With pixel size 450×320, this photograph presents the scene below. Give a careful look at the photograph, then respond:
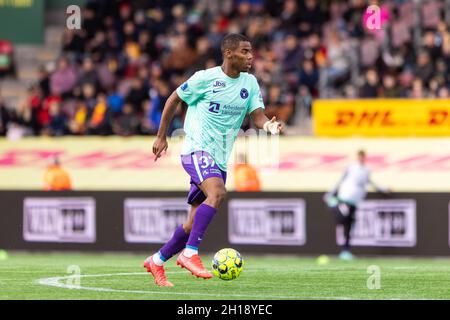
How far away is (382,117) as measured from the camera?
77.0 ft

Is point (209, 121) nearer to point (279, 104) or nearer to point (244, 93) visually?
point (244, 93)

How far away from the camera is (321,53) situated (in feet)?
85.1

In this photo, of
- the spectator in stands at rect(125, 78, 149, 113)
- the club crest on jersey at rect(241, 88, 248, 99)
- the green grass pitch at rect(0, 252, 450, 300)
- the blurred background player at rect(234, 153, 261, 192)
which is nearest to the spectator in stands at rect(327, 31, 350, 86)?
the blurred background player at rect(234, 153, 261, 192)

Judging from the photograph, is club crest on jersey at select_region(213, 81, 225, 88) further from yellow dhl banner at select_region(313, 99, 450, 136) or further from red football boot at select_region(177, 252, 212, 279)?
yellow dhl banner at select_region(313, 99, 450, 136)

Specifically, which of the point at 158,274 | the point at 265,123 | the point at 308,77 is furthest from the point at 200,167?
the point at 308,77

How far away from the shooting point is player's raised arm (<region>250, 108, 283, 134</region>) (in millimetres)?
11828

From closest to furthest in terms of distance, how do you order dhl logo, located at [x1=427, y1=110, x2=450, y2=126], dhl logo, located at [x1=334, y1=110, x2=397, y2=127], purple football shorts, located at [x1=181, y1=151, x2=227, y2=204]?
purple football shorts, located at [x1=181, y1=151, x2=227, y2=204]
dhl logo, located at [x1=427, y1=110, x2=450, y2=126]
dhl logo, located at [x1=334, y1=110, x2=397, y2=127]

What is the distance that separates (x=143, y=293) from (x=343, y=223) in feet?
37.4

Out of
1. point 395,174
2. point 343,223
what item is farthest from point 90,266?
point 395,174

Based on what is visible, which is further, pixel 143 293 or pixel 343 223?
pixel 343 223

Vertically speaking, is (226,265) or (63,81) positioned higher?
(63,81)

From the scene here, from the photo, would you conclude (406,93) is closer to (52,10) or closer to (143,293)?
(52,10)

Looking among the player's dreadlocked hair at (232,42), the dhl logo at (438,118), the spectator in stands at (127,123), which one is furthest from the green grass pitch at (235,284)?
the spectator in stands at (127,123)

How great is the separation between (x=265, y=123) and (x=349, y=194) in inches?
421
